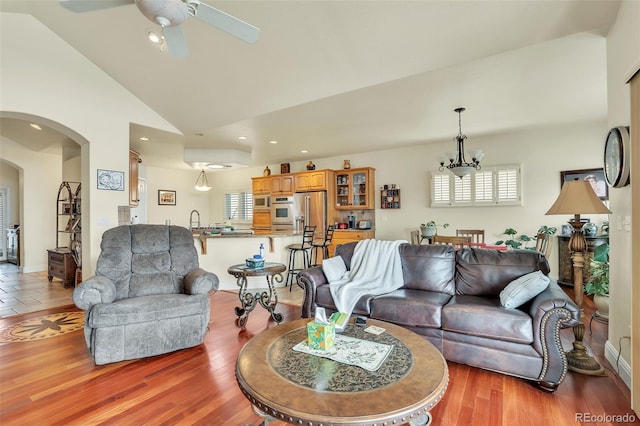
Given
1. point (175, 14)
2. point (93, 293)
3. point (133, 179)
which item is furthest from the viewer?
point (133, 179)

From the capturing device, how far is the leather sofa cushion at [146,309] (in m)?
2.51

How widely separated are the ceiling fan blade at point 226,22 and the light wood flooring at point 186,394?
253 centimetres

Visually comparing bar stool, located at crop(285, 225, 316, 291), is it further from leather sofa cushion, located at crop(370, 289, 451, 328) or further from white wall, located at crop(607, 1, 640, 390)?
white wall, located at crop(607, 1, 640, 390)

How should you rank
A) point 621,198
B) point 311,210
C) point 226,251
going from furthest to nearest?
point 311,210, point 226,251, point 621,198

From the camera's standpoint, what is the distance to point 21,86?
3779 millimetres

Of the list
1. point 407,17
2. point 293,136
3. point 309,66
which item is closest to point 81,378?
point 309,66

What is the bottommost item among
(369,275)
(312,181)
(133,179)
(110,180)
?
(369,275)

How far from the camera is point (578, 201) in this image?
8.19ft

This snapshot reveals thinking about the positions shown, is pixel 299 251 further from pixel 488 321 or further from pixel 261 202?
pixel 488 321

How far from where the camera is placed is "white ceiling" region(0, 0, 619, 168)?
257cm

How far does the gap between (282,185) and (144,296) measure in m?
4.96

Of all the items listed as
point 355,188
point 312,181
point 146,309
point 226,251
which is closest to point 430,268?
point 146,309

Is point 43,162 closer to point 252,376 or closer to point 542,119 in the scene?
point 252,376

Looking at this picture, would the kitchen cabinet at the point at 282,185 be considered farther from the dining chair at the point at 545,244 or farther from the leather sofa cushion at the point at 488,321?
the leather sofa cushion at the point at 488,321
